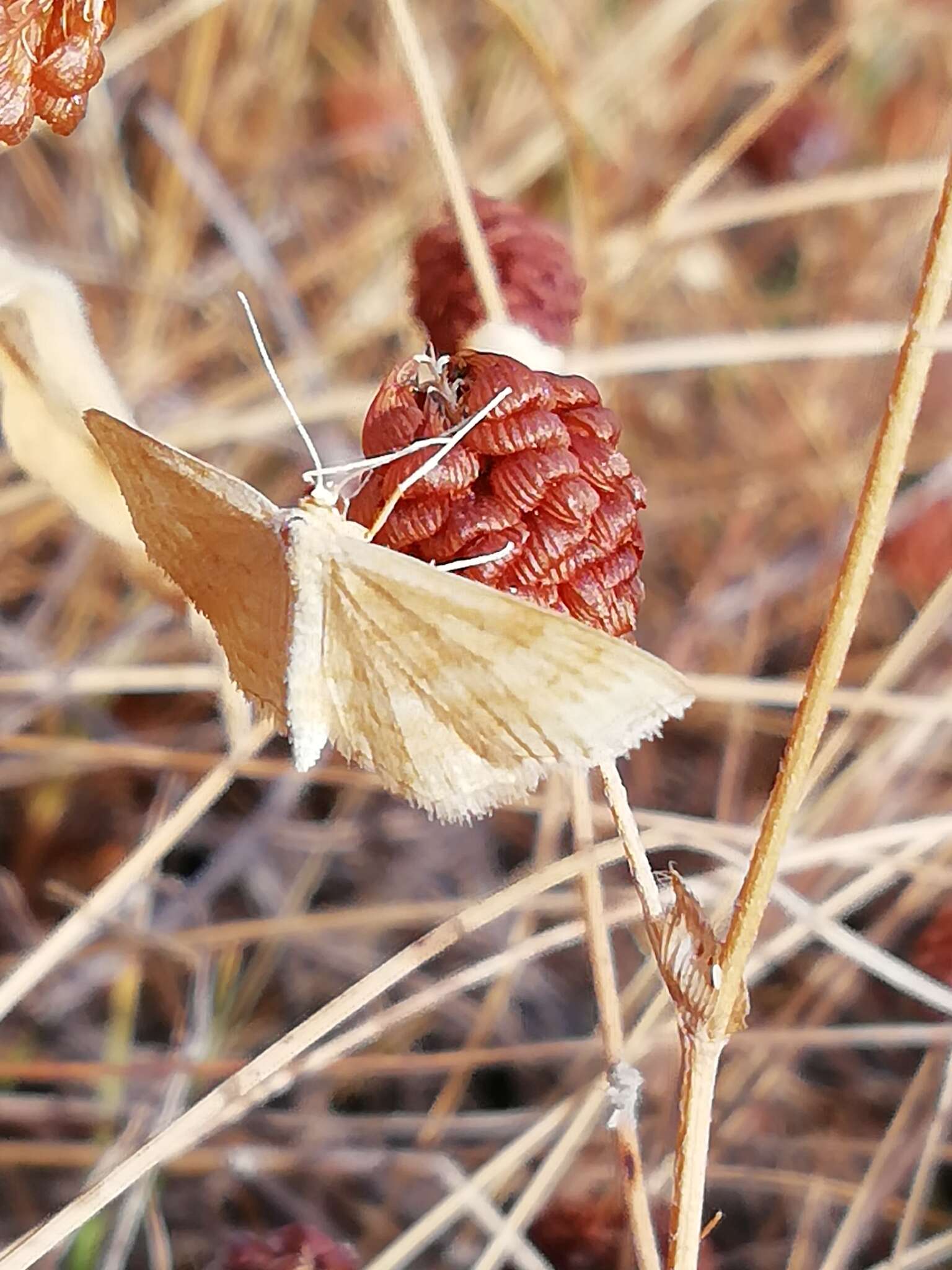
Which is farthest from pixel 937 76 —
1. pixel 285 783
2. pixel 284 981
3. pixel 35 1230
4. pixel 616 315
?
pixel 35 1230

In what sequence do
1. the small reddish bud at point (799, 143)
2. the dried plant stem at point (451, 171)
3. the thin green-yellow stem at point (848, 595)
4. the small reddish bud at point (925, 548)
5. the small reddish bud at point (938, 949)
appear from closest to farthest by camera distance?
1. the thin green-yellow stem at point (848, 595)
2. the dried plant stem at point (451, 171)
3. the small reddish bud at point (938, 949)
4. the small reddish bud at point (925, 548)
5. the small reddish bud at point (799, 143)

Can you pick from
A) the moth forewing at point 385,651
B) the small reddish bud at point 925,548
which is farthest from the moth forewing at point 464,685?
the small reddish bud at point 925,548

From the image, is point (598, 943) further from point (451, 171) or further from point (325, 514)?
point (451, 171)

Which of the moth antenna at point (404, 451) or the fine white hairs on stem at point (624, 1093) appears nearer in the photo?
the moth antenna at point (404, 451)

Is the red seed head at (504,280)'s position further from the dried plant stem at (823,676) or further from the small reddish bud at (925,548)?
the small reddish bud at (925,548)

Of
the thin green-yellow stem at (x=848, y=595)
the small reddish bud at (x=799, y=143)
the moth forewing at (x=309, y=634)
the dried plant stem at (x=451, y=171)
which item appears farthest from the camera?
the small reddish bud at (x=799, y=143)

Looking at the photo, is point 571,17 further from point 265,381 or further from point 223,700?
point 223,700
